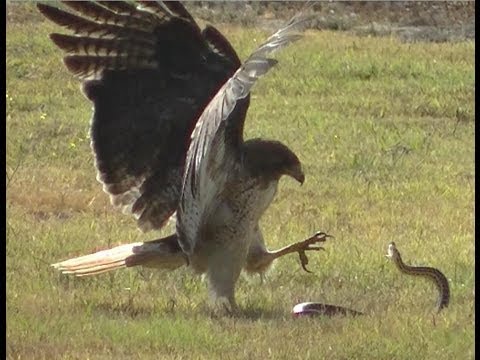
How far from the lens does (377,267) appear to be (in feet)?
26.5

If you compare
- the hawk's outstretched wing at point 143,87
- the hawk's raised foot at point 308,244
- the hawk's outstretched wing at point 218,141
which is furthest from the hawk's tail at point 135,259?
the hawk's raised foot at point 308,244

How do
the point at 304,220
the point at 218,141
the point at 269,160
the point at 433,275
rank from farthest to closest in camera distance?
1. the point at 304,220
2. the point at 433,275
3. the point at 269,160
4. the point at 218,141

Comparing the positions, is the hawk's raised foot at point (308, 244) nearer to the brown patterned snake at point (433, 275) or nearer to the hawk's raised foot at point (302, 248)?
the hawk's raised foot at point (302, 248)

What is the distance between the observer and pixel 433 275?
734 cm

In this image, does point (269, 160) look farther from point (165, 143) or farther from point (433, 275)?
point (433, 275)

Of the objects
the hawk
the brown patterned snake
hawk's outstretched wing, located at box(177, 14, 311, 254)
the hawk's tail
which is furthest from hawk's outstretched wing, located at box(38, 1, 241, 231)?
the brown patterned snake

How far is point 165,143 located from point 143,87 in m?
0.29

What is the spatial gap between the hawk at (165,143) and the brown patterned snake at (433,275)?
402 millimetres

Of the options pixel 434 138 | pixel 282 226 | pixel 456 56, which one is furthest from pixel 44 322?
pixel 456 56

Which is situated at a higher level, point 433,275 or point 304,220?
point 433,275

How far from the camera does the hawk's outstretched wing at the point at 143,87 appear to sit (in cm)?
729

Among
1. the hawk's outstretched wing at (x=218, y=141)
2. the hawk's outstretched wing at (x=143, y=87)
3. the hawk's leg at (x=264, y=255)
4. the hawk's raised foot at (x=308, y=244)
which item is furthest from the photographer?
the hawk's raised foot at (x=308, y=244)

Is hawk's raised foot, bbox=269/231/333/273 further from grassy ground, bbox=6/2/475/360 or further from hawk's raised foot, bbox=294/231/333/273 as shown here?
grassy ground, bbox=6/2/475/360

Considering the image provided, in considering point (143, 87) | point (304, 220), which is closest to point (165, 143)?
point (143, 87)
